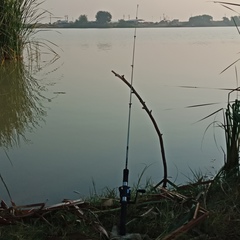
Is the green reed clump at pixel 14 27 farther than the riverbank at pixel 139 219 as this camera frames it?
Yes

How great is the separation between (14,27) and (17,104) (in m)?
2.23

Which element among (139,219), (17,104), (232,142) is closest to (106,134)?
(232,142)

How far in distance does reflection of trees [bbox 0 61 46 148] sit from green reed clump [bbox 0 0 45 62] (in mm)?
356

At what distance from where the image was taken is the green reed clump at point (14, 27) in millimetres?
5336

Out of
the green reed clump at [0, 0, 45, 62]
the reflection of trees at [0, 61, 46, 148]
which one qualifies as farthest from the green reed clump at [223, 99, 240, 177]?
the green reed clump at [0, 0, 45, 62]

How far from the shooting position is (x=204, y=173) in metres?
2.20

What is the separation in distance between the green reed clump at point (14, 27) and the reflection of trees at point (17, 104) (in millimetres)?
356

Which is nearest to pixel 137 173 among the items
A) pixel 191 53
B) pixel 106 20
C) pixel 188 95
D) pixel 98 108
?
pixel 98 108

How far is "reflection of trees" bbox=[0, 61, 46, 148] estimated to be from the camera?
277 cm

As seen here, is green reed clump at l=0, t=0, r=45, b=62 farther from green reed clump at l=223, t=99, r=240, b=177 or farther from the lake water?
green reed clump at l=223, t=99, r=240, b=177

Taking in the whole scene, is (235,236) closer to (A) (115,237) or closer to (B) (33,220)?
(A) (115,237)

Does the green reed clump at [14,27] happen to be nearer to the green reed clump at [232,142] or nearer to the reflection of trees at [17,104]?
the reflection of trees at [17,104]

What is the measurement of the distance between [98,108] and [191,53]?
3215 millimetres

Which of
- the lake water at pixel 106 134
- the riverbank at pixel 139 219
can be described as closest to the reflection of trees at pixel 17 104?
the lake water at pixel 106 134
